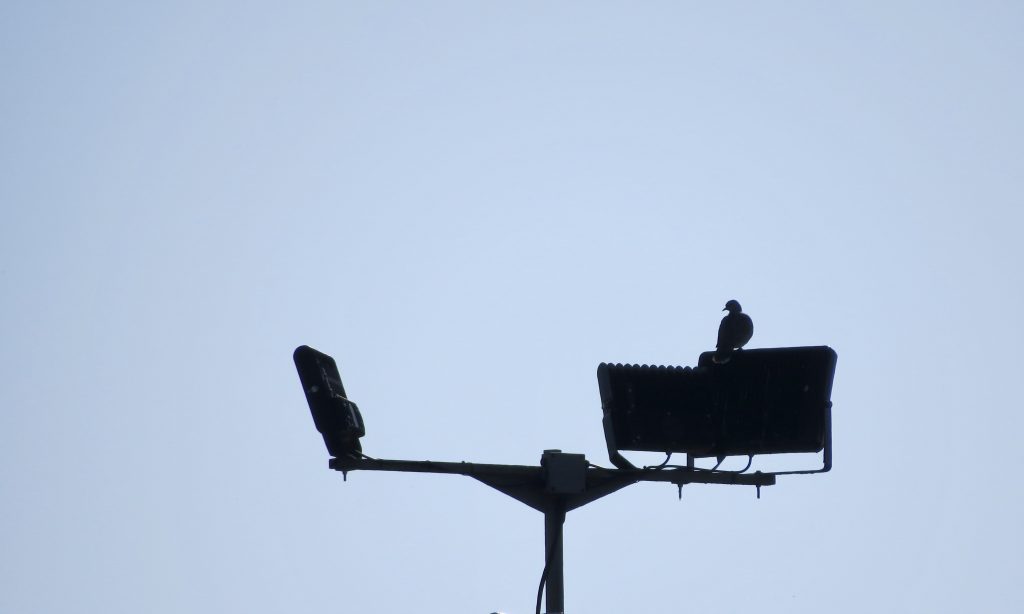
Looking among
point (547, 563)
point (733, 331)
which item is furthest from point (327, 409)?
point (733, 331)

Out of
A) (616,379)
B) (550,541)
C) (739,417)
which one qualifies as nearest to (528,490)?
(550,541)

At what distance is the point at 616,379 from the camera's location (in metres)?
9.52

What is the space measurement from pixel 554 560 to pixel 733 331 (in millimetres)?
2126

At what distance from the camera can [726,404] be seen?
9.66 meters

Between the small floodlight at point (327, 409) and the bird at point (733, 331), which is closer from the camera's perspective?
the small floodlight at point (327, 409)

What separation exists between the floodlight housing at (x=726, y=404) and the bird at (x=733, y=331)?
12 centimetres

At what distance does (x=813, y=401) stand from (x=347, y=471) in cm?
310

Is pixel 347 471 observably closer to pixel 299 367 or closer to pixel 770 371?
pixel 299 367

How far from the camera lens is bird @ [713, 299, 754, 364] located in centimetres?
987

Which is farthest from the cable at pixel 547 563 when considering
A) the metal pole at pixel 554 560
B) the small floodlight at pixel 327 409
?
the small floodlight at pixel 327 409

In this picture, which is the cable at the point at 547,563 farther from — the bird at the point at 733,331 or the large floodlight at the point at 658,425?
the bird at the point at 733,331

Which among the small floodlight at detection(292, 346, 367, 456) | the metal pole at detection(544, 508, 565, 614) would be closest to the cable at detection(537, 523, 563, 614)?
the metal pole at detection(544, 508, 565, 614)

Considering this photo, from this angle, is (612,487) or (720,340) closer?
(612,487)

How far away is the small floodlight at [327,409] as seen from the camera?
30.0 ft
